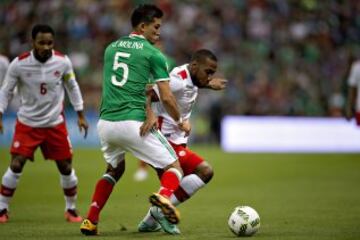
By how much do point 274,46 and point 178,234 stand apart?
2012 centimetres

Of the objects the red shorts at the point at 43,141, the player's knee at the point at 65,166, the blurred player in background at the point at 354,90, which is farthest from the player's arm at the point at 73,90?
the blurred player in background at the point at 354,90

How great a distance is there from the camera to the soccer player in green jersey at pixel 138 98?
28.2 feet

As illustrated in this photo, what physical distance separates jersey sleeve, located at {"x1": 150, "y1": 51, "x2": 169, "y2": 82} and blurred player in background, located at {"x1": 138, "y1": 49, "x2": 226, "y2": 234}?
2.77ft

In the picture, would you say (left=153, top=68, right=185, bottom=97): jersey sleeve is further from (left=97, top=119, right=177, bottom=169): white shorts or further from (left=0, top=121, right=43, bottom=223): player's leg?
(left=0, top=121, right=43, bottom=223): player's leg

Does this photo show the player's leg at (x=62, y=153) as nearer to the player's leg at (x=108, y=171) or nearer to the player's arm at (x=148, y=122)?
the player's leg at (x=108, y=171)

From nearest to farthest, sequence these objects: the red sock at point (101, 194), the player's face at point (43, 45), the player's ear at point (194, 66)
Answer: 1. the red sock at point (101, 194)
2. the player's ear at point (194, 66)
3. the player's face at point (43, 45)

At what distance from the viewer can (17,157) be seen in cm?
1096

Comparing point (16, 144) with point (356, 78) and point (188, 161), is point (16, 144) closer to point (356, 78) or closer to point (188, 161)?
point (188, 161)

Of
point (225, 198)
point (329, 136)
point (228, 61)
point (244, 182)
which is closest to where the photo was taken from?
point (225, 198)

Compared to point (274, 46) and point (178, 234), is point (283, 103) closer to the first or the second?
point (274, 46)

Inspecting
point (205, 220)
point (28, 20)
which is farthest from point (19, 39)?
point (205, 220)

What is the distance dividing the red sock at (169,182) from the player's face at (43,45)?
9.50ft

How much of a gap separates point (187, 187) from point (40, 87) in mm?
2632

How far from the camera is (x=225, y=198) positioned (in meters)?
14.0
